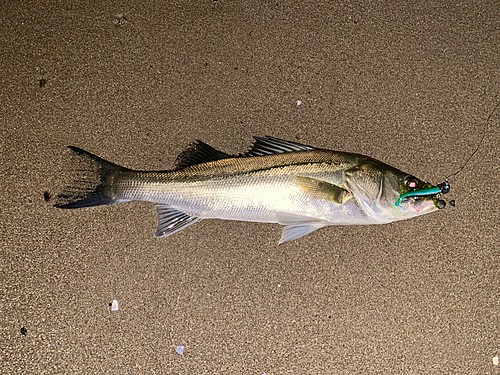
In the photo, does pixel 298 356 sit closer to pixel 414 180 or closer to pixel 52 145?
pixel 414 180

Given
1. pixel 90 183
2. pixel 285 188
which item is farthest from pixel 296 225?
pixel 90 183

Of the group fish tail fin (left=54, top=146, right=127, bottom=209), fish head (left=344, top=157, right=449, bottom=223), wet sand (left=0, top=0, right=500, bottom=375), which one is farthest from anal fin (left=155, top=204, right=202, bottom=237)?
fish head (left=344, top=157, right=449, bottom=223)

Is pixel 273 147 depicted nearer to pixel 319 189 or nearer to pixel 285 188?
pixel 285 188

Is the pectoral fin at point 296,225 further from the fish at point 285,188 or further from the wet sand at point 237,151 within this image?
the wet sand at point 237,151

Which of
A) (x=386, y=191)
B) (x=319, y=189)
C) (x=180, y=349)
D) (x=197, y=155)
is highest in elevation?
(x=386, y=191)

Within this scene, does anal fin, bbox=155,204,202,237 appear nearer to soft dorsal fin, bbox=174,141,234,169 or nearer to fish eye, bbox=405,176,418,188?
soft dorsal fin, bbox=174,141,234,169
